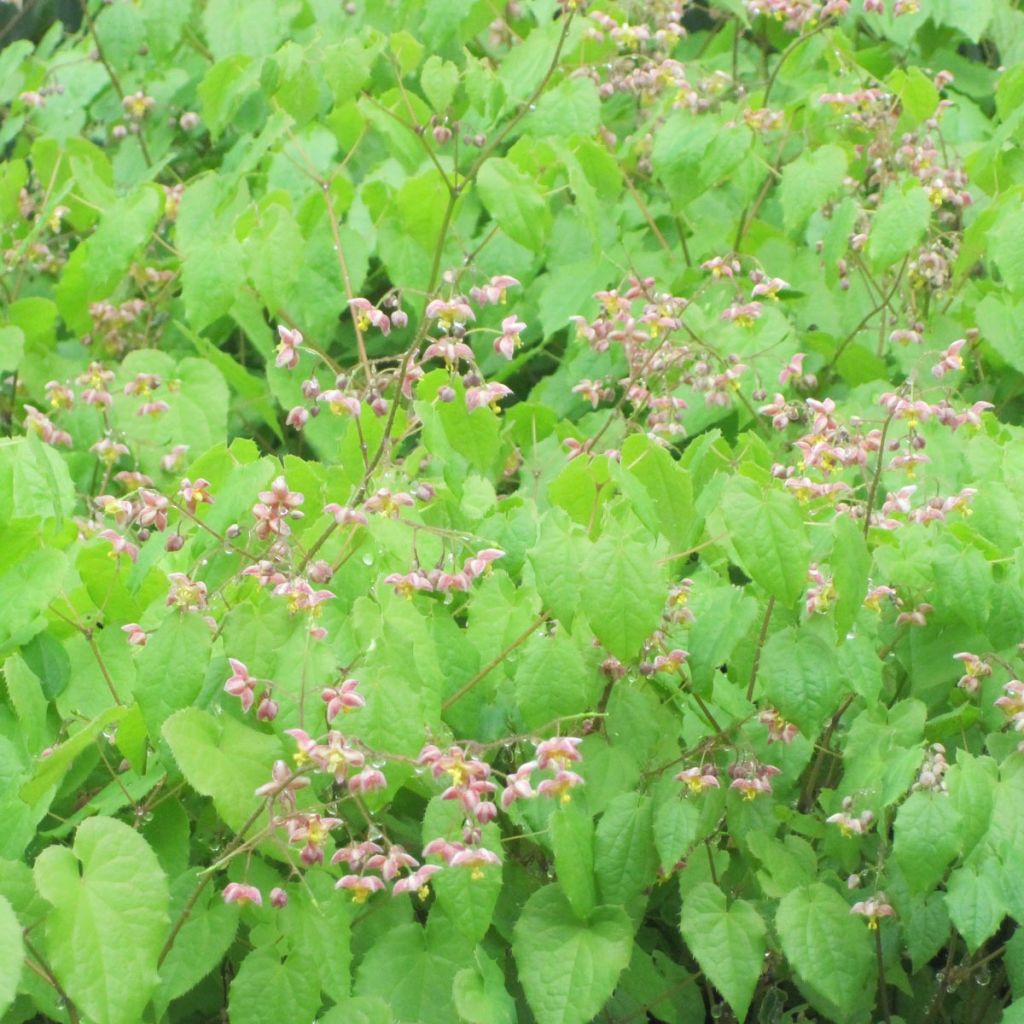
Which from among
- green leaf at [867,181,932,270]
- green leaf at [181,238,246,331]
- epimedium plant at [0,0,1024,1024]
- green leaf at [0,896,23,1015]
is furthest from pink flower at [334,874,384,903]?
green leaf at [867,181,932,270]

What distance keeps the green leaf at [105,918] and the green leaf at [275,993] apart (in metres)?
0.25

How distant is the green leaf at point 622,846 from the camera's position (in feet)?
7.11

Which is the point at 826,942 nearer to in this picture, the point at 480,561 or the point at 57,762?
the point at 480,561

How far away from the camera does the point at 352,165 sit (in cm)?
417

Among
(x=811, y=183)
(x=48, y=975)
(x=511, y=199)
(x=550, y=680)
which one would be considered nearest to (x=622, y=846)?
(x=550, y=680)

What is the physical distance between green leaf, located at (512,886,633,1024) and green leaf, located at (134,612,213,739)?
55 cm

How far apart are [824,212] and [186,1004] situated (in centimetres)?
216

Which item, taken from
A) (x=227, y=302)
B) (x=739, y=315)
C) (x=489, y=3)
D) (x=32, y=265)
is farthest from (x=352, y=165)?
(x=739, y=315)

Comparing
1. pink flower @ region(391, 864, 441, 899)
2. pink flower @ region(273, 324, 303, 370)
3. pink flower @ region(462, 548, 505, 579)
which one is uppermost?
pink flower @ region(273, 324, 303, 370)

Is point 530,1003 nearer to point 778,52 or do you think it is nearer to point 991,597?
point 991,597

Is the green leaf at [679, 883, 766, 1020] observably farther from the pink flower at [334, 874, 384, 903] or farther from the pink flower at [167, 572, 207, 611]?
the pink flower at [167, 572, 207, 611]

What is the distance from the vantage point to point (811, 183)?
10.8 ft

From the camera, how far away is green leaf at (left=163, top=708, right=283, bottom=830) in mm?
1883

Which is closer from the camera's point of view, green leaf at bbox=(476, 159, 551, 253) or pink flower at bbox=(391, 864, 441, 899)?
pink flower at bbox=(391, 864, 441, 899)
